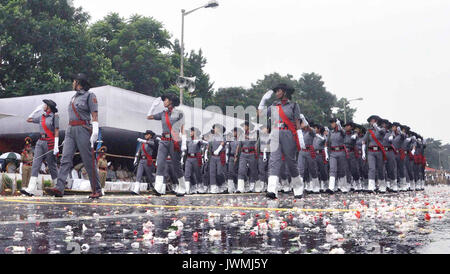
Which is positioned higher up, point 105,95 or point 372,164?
point 105,95

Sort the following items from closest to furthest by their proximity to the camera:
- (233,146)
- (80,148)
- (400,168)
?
(80,148) < (400,168) < (233,146)

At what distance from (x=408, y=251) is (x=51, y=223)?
376 cm

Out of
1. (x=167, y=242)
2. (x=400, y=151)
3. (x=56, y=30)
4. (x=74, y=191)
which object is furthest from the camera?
(x=56, y=30)

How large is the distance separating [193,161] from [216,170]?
6.49 feet

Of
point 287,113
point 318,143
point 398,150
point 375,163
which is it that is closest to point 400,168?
point 398,150

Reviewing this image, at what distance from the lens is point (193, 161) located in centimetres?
1861

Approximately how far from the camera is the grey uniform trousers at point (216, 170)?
2025 cm

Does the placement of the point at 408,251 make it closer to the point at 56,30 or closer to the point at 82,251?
the point at 82,251

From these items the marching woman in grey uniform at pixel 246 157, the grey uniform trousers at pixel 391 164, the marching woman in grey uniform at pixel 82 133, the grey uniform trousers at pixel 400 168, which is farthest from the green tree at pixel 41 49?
the marching woman in grey uniform at pixel 82 133

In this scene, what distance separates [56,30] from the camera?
33.4 metres

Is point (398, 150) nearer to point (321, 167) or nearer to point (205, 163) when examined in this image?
point (321, 167)

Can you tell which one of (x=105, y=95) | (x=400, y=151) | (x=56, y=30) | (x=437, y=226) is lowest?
(x=437, y=226)

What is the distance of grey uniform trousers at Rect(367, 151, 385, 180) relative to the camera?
55.9 feet
